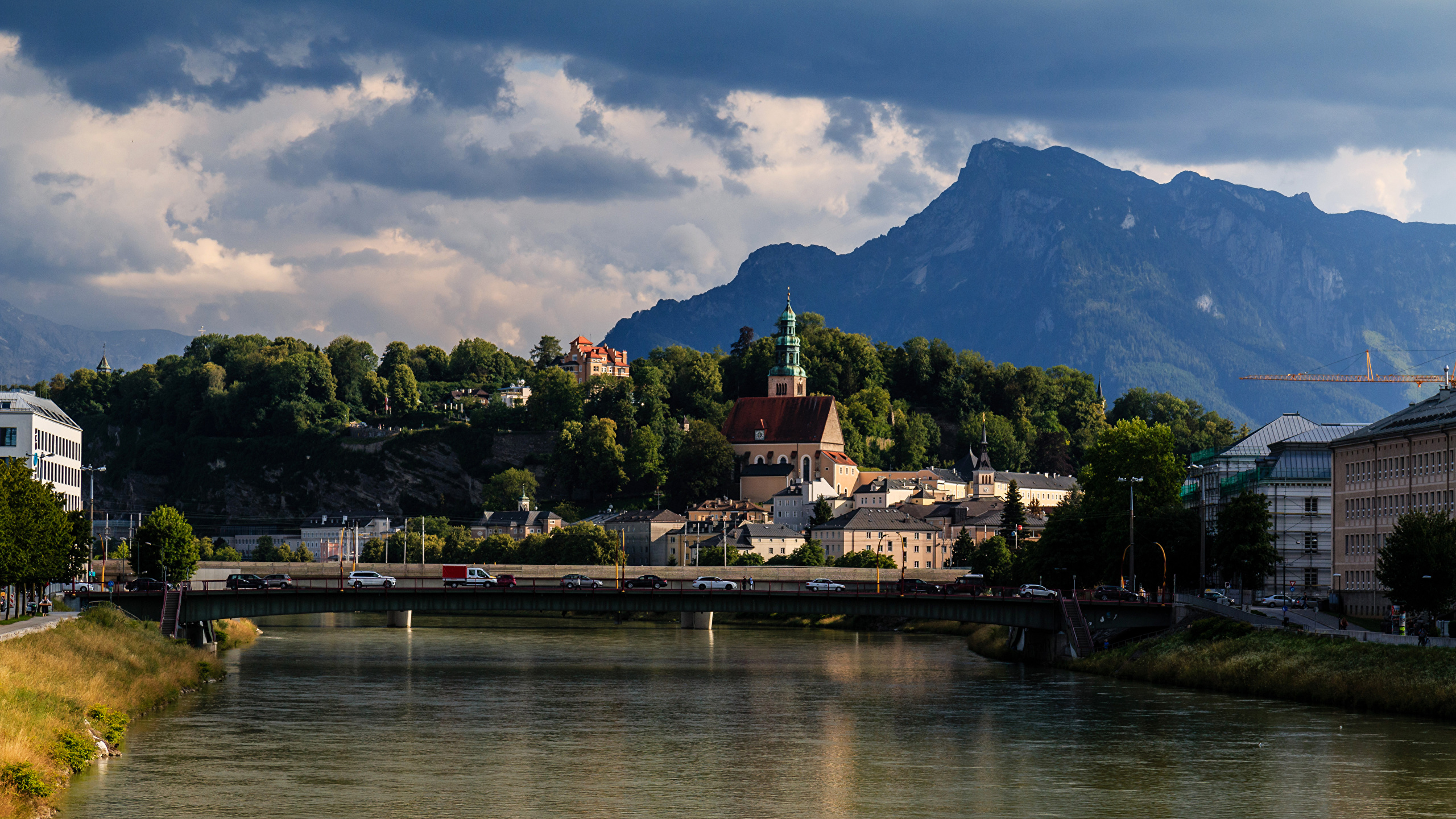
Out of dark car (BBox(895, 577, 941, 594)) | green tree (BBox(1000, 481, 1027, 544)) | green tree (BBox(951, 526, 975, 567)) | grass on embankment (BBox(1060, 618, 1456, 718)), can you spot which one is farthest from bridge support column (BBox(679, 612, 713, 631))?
grass on embankment (BBox(1060, 618, 1456, 718))

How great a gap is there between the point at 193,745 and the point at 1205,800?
1115 inches

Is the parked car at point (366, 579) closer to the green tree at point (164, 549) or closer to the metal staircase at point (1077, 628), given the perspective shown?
the green tree at point (164, 549)

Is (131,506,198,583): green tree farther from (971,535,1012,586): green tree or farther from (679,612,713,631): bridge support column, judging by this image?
→ (971,535,1012,586): green tree

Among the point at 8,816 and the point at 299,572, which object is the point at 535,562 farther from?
the point at 8,816

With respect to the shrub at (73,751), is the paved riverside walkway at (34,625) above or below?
above

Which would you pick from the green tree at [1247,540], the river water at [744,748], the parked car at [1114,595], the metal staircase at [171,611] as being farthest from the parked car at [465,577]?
the green tree at [1247,540]

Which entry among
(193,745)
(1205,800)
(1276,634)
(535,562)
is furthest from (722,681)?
(535,562)

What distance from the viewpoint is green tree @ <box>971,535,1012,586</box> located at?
13950 cm

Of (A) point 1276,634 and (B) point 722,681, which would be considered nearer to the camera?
(A) point 1276,634

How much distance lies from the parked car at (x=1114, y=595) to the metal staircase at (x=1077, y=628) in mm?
1679

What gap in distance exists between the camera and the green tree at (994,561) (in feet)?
458

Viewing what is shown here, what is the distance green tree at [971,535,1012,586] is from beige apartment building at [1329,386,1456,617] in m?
45.3

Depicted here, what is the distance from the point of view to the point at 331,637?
4402 inches

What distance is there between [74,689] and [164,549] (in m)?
64.4
